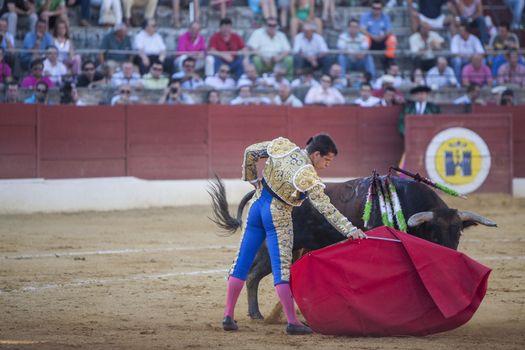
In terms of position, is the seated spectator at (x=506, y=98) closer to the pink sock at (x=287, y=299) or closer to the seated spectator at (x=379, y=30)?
the seated spectator at (x=379, y=30)

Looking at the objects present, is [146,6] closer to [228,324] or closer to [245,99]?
[245,99]

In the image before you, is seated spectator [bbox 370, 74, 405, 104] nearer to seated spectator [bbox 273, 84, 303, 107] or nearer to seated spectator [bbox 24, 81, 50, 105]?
seated spectator [bbox 273, 84, 303, 107]

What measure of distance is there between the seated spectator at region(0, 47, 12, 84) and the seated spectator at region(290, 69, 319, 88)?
12.5ft

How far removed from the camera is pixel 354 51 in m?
13.3

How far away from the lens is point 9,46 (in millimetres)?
11578

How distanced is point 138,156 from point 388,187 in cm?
700

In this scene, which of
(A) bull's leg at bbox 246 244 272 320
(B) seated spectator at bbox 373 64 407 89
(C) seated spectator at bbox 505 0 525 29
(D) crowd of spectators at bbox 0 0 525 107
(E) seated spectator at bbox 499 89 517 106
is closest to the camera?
(A) bull's leg at bbox 246 244 272 320

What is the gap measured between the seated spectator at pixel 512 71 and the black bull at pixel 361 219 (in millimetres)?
8440

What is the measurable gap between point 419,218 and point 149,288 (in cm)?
213

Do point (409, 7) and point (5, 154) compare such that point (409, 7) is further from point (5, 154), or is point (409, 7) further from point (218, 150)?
point (5, 154)

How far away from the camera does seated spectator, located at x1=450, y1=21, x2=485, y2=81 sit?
544 inches

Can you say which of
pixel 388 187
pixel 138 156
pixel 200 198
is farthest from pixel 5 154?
pixel 388 187

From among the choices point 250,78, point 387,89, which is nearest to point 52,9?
point 250,78

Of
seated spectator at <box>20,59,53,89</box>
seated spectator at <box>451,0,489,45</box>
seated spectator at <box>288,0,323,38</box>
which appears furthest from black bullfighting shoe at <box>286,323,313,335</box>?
seated spectator at <box>451,0,489,45</box>
